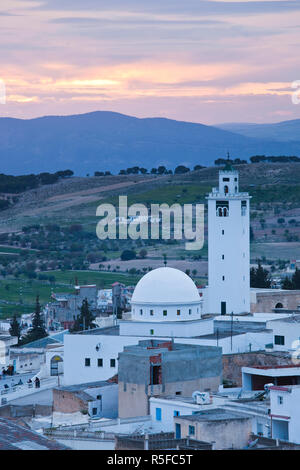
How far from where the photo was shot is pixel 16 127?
643 ft

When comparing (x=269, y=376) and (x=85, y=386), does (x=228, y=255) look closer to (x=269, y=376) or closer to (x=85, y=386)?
(x=85, y=386)

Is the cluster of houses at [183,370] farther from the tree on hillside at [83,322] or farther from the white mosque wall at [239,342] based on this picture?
the tree on hillside at [83,322]

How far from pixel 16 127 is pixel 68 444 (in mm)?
170166

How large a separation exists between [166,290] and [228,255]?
8.33 meters

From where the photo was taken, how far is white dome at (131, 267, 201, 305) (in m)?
39.9

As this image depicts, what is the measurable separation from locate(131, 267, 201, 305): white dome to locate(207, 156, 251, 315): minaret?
7.33m

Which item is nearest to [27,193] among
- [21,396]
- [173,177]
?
[173,177]

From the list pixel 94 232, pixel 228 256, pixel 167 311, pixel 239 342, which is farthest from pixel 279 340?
pixel 94 232

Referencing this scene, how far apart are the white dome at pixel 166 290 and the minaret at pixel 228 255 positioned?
7330 millimetres

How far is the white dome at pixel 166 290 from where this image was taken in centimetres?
3994

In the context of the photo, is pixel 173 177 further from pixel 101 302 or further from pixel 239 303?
pixel 239 303

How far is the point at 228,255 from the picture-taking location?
157 ft

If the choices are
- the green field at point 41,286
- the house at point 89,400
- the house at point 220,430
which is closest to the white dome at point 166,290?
the house at point 89,400

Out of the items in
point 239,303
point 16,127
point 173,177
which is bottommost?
point 239,303
